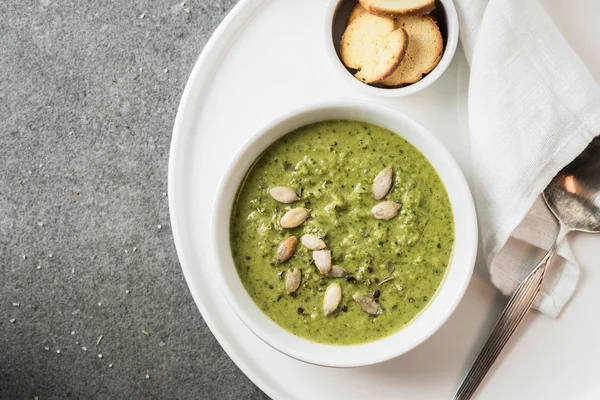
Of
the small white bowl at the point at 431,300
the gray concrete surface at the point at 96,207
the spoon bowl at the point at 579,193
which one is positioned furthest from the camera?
the gray concrete surface at the point at 96,207

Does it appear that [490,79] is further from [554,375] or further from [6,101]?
[6,101]

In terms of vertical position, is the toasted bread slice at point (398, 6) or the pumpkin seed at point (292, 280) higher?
the toasted bread slice at point (398, 6)

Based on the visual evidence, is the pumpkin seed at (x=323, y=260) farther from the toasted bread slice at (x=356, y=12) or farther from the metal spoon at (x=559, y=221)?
the toasted bread slice at (x=356, y=12)

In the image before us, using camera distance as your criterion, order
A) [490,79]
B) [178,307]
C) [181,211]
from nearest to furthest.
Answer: [490,79], [181,211], [178,307]

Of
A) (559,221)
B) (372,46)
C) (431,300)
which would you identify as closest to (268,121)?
(372,46)

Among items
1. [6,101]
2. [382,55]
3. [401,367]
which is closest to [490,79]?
[382,55]

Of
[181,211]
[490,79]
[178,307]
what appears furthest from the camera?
[178,307]

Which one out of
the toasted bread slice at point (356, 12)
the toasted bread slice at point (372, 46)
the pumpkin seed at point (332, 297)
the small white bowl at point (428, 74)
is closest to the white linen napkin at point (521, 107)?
the small white bowl at point (428, 74)
